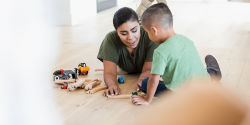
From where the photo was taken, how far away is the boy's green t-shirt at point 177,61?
1.20 meters

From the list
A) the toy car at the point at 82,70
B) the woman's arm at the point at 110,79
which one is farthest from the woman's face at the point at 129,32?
the toy car at the point at 82,70

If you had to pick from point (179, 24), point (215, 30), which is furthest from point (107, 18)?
point (215, 30)

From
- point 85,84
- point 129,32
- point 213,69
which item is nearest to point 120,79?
point 85,84

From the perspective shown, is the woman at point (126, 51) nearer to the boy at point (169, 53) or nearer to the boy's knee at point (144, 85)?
the boy's knee at point (144, 85)

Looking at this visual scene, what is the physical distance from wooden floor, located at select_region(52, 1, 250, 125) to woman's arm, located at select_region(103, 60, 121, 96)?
0.05 meters

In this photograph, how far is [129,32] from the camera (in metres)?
1.50

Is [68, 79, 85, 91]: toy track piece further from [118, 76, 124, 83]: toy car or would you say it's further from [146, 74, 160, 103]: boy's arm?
[146, 74, 160, 103]: boy's arm

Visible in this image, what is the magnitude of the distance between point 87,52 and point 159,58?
1190mm

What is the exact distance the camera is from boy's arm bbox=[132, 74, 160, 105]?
1233 millimetres

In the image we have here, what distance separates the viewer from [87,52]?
7.55 feet

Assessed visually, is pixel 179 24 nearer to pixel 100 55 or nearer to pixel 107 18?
pixel 107 18

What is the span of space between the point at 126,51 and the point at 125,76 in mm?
206

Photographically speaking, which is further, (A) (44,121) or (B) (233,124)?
(A) (44,121)

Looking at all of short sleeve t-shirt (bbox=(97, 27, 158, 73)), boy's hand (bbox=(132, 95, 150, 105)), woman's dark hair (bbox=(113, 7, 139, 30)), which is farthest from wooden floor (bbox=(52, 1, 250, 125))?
woman's dark hair (bbox=(113, 7, 139, 30))
